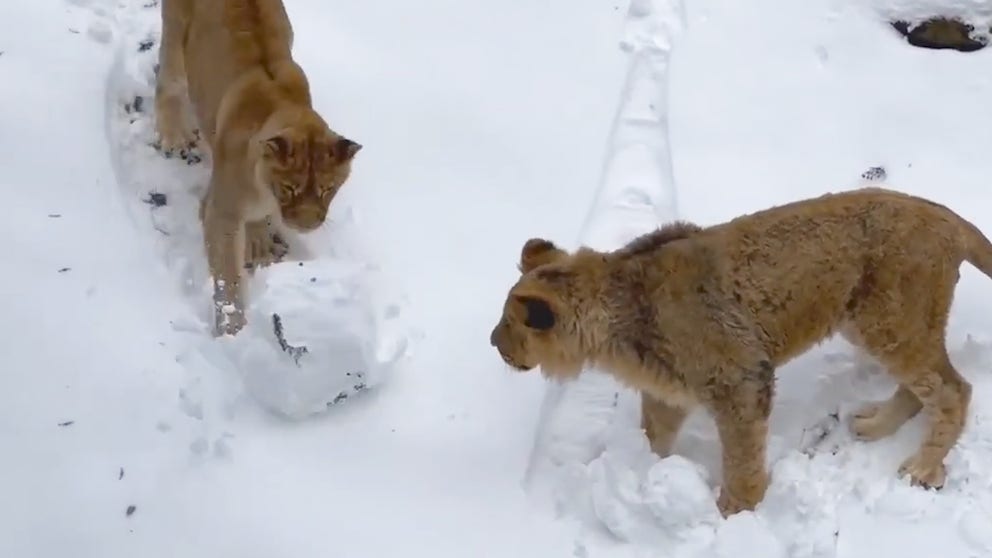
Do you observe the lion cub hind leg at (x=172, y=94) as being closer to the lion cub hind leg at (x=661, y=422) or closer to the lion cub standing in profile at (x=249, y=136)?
the lion cub standing in profile at (x=249, y=136)

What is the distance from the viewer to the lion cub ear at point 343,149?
17.7ft

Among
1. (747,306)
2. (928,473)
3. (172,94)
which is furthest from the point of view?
(172,94)

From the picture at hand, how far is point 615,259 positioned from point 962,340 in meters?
1.76

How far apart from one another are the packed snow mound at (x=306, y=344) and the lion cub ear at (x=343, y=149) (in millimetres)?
578

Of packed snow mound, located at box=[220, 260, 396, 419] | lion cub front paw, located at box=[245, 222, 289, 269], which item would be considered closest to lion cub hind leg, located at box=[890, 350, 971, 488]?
packed snow mound, located at box=[220, 260, 396, 419]

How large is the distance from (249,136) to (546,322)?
6.33ft

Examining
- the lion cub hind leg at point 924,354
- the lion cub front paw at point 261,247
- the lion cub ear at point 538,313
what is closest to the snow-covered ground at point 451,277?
the lion cub hind leg at point 924,354

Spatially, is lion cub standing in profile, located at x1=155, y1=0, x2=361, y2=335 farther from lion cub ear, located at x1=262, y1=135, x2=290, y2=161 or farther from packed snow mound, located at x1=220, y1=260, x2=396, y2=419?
packed snow mound, located at x1=220, y1=260, x2=396, y2=419

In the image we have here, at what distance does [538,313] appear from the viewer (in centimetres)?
458

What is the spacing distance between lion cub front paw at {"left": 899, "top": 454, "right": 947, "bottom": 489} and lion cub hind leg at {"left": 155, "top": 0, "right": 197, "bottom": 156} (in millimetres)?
4185

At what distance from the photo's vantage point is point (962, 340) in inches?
207

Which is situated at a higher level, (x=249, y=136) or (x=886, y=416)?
(x=249, y=136)

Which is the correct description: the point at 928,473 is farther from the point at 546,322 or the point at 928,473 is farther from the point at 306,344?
the point at 306,344

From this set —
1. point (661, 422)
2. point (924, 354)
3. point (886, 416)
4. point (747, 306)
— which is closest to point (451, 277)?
point (661, 422)
